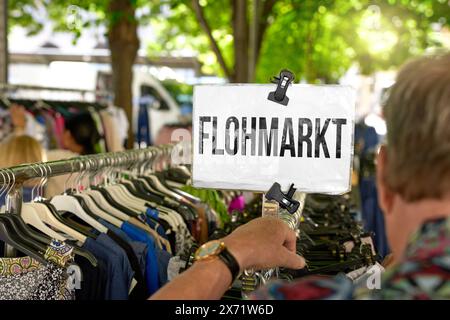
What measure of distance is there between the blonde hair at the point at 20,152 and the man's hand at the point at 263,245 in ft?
9.48

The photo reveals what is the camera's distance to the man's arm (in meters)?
1.42

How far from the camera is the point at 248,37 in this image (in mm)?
7039

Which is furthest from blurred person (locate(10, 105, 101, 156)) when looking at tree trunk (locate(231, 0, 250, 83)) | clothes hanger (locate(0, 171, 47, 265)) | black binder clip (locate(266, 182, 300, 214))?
black binder clip (locate(266, 182, 300, 214))

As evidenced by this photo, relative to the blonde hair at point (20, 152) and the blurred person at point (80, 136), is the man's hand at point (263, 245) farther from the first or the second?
the blurred person at point (80, 136)

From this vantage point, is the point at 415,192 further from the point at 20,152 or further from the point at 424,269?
the point at 20,152

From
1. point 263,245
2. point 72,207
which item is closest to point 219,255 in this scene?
point 263,245

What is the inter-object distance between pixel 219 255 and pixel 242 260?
0.21 ft

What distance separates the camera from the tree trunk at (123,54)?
339 inches

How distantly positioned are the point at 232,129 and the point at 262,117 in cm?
10

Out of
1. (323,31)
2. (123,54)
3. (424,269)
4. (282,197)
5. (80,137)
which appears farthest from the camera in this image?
(323,31)

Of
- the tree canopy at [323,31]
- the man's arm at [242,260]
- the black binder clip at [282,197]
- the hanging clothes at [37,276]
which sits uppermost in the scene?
the tree canopy at [323,31]

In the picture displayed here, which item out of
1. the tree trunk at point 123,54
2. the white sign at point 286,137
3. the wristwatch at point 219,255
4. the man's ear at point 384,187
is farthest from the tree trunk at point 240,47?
the man's ear at point 384,187

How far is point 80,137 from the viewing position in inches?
230

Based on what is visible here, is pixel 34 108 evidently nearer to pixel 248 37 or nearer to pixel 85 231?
pixel 248 37
